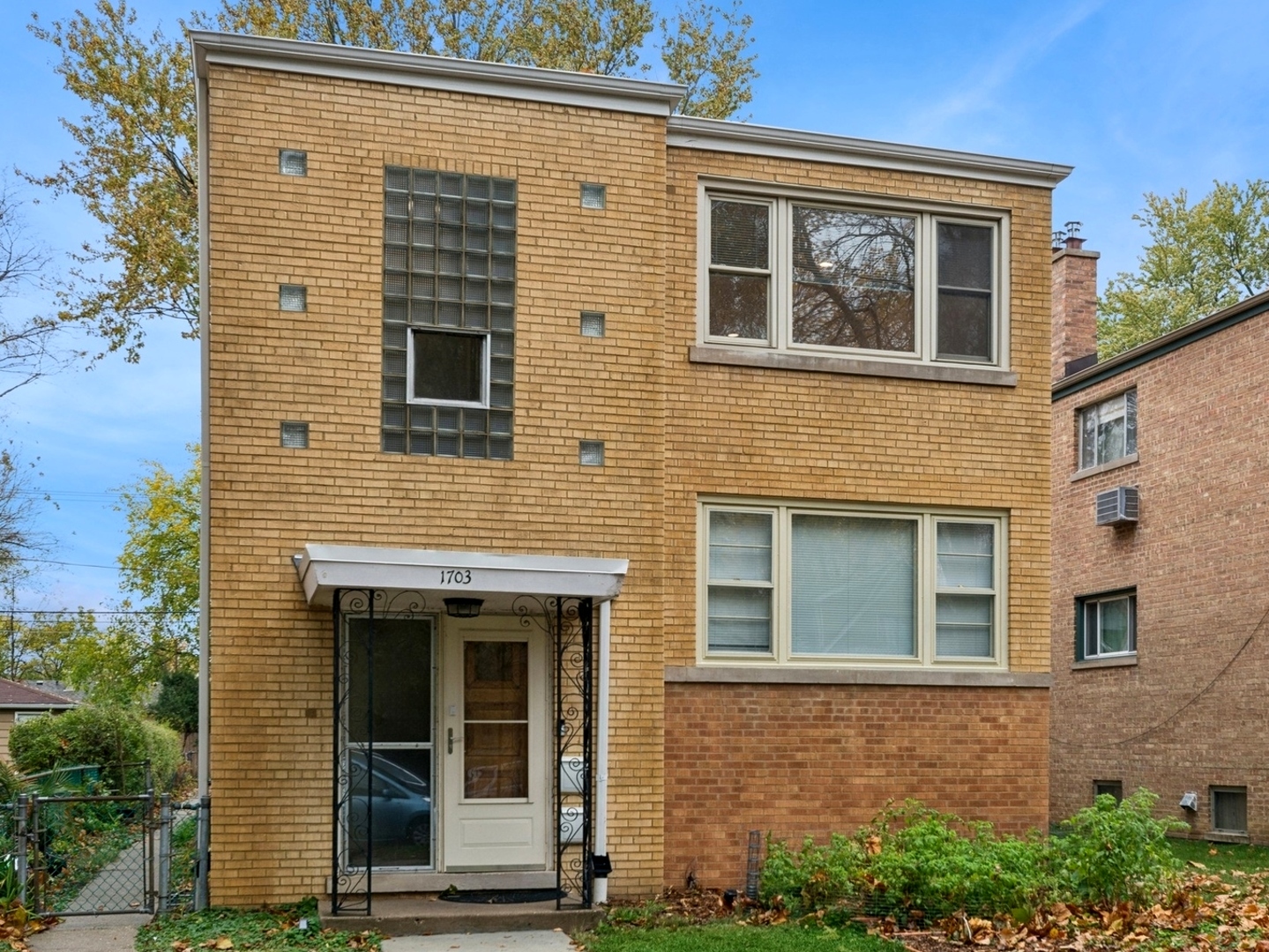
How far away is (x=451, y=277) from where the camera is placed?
11930 millimetres

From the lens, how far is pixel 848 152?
43.6 ft

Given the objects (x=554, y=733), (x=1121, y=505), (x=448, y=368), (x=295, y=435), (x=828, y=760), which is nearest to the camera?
(x=295, y=435)

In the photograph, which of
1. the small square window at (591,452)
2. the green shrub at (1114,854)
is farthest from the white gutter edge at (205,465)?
the green shrub at (1114,854)

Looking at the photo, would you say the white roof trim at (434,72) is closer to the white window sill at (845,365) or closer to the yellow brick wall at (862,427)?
the yellow brick wall at (862,427)

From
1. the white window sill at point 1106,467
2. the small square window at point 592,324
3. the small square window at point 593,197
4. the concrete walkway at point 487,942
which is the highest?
the small square window at point 593,197

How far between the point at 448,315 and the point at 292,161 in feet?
5.85

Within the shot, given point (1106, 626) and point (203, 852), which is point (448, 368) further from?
point (1106, 626)

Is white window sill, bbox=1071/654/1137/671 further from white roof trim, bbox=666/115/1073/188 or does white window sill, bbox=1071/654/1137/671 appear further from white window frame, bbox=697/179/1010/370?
white roof trim, bbox=666/115/1073/188

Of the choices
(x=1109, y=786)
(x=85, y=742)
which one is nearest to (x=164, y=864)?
(x=85, y=742)

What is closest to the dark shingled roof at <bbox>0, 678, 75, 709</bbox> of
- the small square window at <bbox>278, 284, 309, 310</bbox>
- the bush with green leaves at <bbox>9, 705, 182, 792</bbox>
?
the bush with green leaves at <bbox>9, 705, 182, 792</bbox>

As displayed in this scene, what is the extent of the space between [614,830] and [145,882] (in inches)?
153

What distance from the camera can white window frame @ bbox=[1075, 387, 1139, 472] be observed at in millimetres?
21516

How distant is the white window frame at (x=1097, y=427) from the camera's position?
70.6 feet

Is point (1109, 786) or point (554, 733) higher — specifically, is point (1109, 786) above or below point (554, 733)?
below
